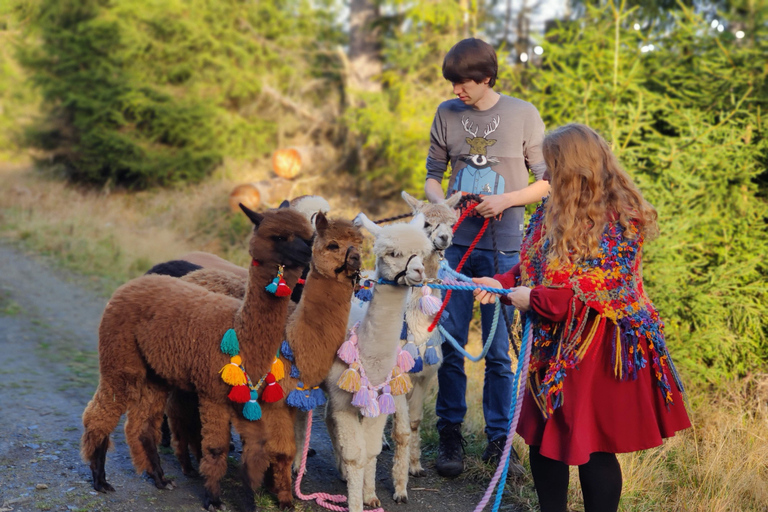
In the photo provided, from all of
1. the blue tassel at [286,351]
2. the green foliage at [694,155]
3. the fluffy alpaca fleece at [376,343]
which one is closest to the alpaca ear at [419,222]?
the fluffy alpaca fleece at [376,343]

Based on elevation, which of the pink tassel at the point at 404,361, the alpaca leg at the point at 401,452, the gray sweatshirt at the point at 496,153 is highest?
the gray sweatshirt at the point at 496,153

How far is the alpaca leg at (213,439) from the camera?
3295mm

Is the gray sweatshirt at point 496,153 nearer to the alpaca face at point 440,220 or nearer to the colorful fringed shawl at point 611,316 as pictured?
the alpaca face at point 440,220

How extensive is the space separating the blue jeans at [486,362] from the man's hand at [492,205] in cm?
35

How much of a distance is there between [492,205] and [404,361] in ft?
3.21

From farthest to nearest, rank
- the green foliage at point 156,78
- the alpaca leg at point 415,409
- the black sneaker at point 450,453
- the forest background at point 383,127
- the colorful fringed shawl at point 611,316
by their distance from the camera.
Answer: the green foliage at point 156,78 → the forest background at point 383,127 → the black sneaker at point 450,453 → the alpaca leg at point 415,409 → the colorful fringed shawl at point 611,316

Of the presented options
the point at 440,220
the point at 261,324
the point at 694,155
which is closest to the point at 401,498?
the point at 261,324

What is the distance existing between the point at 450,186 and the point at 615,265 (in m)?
1.61

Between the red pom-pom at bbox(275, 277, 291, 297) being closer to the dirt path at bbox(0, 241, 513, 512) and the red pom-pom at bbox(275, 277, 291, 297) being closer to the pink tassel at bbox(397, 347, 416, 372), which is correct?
the pink tassel at bbox(397, 347, 416, 372)

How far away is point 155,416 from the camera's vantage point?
3.63 meters

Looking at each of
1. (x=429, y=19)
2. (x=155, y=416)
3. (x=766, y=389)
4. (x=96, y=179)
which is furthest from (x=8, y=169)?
(x=766, y=389)

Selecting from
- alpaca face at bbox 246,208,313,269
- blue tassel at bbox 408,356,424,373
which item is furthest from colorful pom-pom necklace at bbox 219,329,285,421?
blue tassel at bbox 408,356,424,373

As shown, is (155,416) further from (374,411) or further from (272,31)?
(272,31)

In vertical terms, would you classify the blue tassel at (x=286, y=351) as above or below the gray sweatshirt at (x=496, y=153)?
below
